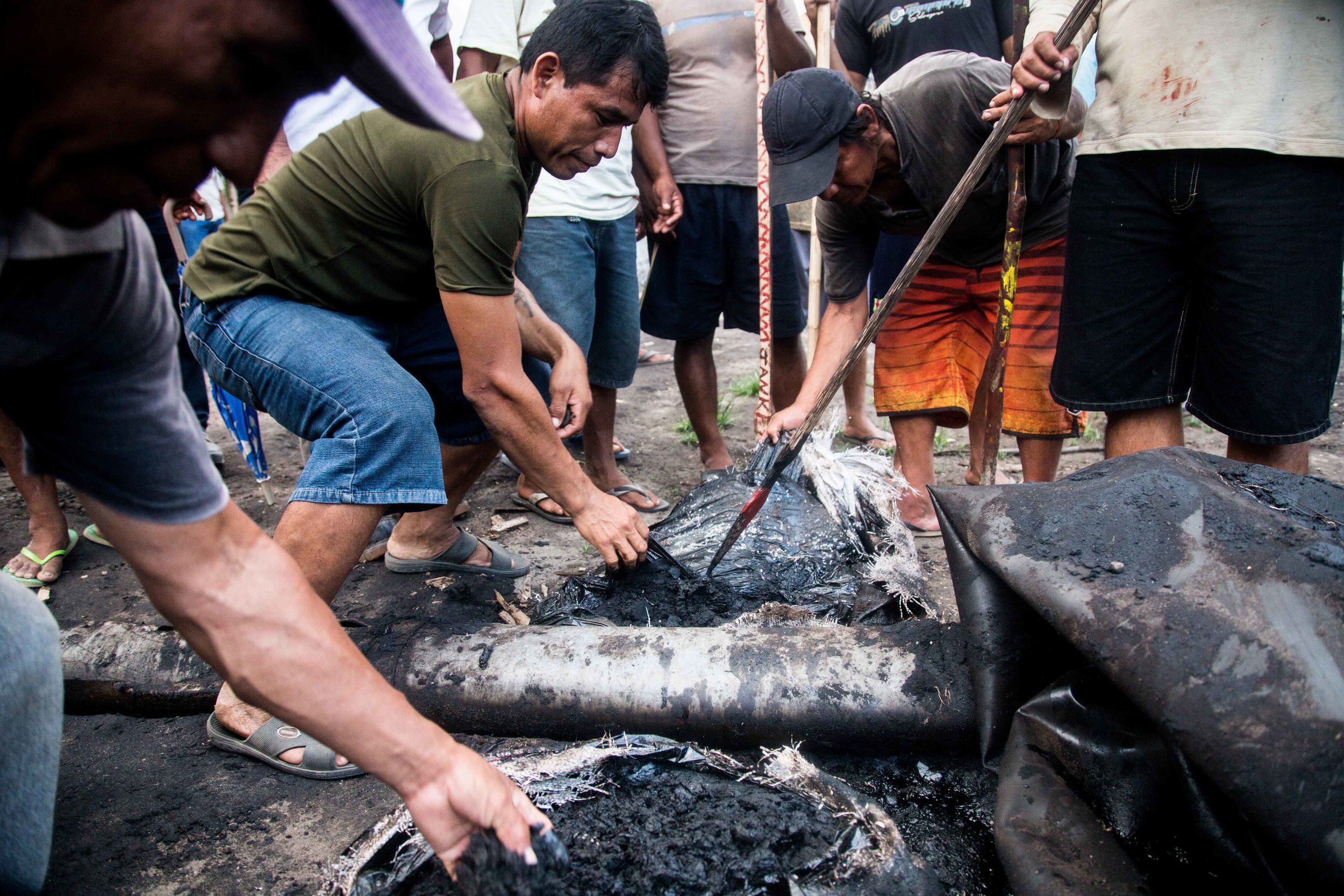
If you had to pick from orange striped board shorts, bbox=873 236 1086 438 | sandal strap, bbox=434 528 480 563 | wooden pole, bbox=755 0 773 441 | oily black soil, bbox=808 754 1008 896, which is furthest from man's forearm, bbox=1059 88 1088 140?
sandal strap, bbox=434 528 480 563

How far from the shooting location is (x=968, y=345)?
Result: 130 inches

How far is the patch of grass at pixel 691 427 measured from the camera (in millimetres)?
4418

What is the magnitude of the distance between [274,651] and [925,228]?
8.72 ft

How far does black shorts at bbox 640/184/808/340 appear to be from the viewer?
3.65 metres

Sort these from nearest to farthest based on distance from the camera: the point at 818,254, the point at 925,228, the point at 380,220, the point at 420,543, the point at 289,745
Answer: the point at 289,745, the point at 380,220, the point at 420,543, the point at 925,228, the point at 818,254

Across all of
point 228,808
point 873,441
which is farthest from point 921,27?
point 228,808

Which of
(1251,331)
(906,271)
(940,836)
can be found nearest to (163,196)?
(940,836)

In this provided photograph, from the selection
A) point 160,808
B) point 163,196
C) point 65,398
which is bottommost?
point 160,808

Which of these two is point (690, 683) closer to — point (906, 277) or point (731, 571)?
point (731, 571)

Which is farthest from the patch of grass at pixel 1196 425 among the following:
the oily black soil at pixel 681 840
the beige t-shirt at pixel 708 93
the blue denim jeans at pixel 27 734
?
the blue denim jeans at pixel 27 734

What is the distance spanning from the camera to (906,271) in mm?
2484

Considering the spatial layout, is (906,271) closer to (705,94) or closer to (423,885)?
(705,94)

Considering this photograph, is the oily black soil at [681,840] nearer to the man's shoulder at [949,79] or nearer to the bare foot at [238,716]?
the bare foot at [238,716]

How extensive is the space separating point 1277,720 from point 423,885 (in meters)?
1.36
